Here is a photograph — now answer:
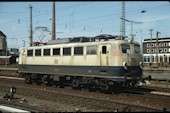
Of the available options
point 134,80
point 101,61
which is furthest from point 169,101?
point 101,61

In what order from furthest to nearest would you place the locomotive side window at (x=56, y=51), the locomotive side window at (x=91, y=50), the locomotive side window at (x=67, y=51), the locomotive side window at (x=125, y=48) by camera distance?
the locomotive side window at (x=56, y=51) → the locomotive side window at (x=67, y=51) → the locomotive side window at (x=91, y=50) → the locomotive side window at (x=125, y=48)

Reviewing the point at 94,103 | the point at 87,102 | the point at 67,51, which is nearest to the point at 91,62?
the point at 67,51

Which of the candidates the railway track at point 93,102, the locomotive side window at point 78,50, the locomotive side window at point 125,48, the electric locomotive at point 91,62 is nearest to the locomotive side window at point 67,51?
the electric locomotive at point 91,62

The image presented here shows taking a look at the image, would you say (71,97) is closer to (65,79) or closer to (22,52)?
(65,79)

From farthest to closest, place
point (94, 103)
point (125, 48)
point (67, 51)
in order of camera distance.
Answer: point (67, 51) → point (125, 48) → point (94, 103)

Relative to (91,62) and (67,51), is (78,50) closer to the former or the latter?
(67,51)

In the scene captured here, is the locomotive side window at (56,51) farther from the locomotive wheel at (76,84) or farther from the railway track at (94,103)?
the railway track at (94,103)

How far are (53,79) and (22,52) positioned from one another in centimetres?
524

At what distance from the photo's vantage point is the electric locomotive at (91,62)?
58.2 feet

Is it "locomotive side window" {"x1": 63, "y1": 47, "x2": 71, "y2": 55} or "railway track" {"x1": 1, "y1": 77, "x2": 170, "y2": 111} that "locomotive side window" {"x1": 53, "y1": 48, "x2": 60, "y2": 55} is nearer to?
"locomotive side window" {"x1": 63, "y1": 47, "x2": 71, "y2": 55}

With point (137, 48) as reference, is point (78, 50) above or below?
below

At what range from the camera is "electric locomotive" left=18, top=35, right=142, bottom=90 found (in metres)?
17.7

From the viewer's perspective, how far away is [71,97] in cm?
1652

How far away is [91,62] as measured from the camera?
1895 cm
